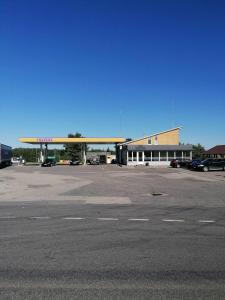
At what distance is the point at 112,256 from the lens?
8180 mm

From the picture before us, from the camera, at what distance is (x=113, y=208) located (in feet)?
54.6

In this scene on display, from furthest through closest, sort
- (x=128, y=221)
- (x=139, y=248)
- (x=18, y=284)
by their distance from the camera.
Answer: (x=128, y=221) < (x=139, y=248) < (x=18, y=284)

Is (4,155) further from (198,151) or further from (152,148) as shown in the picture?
(198,151)

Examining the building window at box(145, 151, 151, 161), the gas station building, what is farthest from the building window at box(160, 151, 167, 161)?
the building window at box(145, 151, 151, 161)

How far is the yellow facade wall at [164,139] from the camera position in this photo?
8225 centimetres

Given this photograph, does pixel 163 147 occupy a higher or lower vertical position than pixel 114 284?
higher

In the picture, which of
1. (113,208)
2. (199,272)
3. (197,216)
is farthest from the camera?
(113,208)

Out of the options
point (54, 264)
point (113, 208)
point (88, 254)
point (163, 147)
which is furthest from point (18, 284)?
point (163, 147)

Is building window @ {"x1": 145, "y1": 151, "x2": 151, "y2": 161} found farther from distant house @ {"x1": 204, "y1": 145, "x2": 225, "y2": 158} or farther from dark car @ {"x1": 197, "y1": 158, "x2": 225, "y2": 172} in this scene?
distant house @ {"x1": 204, "y1": 145, "x2": 225, "y2": 158}

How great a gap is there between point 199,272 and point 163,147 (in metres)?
73.6

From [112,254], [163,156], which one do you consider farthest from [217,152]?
[112,254]

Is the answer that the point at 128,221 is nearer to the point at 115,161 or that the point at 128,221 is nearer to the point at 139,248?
the point at 139,248

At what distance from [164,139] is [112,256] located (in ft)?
248

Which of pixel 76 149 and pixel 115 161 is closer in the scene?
pixel 115 161
